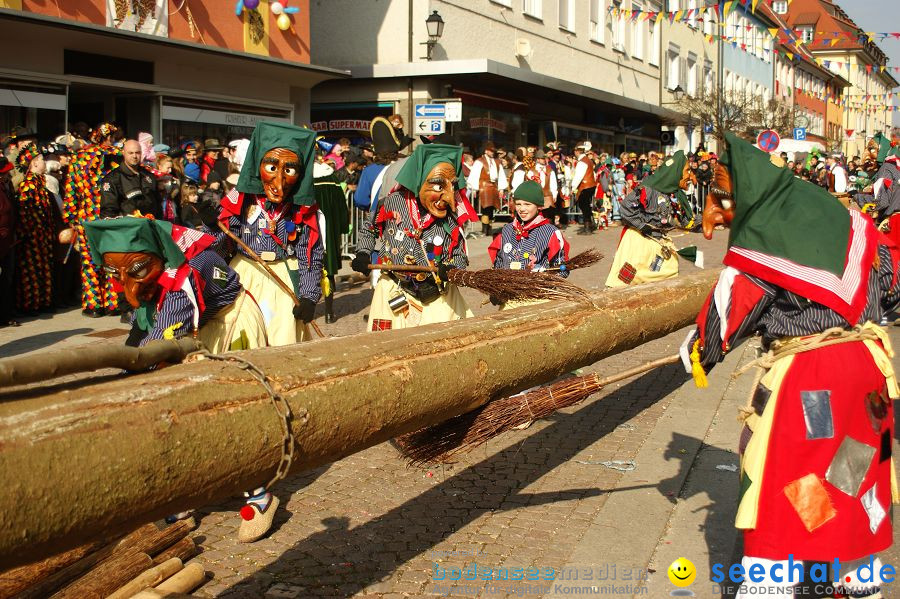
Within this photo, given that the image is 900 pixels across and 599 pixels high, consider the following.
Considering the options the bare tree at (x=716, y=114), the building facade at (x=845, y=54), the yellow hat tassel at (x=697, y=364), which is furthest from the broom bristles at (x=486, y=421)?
the building facade at (x=845, y=54)

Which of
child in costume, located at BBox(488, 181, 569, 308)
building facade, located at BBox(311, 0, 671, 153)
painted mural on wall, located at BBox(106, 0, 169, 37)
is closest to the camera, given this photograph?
child in costume, located at BBox(488, 181, 569, 308)

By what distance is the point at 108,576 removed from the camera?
3.86 m

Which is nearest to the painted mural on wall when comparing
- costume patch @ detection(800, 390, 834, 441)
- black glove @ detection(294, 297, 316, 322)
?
black glove @ detection(294, 297, 316, 322)

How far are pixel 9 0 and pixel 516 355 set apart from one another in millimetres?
11863

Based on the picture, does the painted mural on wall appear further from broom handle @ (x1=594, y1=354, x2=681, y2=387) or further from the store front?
broom handle @ (x1=594, y1=354, x2=681, y2=387)

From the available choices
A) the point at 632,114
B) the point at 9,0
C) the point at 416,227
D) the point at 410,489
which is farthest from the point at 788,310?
the point at 632,114

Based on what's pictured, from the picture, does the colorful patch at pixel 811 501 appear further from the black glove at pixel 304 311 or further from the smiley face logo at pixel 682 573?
the black glove at pixel 304 311

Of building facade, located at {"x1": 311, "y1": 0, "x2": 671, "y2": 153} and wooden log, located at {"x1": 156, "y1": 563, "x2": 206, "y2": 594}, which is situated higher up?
building facade, located at {"x1": 311, "y1": 0, "x2": 671, "y2": 153}

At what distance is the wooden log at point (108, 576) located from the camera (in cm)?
372

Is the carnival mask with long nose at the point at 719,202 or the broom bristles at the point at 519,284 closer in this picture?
the carnival mask with long nose at the point at 719,202

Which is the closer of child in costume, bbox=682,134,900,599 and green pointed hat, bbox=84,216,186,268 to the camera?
child in costume, bbox=682,134,900,599

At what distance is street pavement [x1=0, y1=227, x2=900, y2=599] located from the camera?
4305 mm

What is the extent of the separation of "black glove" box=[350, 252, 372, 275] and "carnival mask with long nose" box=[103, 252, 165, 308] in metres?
2.01

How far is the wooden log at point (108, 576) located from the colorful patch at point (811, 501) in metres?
2.47
